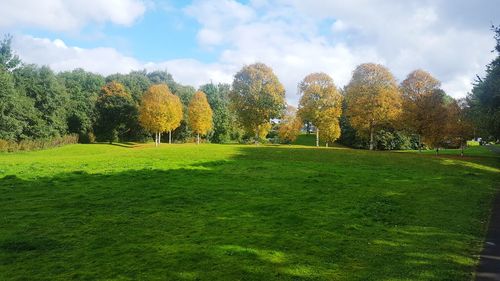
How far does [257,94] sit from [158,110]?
964 inches

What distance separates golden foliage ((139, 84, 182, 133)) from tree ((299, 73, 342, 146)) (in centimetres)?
2839

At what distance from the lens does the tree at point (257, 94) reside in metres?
65.6

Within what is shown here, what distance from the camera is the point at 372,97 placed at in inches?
2410

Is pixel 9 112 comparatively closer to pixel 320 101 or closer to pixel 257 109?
pixel 257 109

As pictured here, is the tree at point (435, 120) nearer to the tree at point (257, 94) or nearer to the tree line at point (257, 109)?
the tree line at point (257, 109)

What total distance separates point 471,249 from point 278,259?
261 inches

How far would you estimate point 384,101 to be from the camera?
59.9m

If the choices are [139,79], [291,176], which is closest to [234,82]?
[291,176]

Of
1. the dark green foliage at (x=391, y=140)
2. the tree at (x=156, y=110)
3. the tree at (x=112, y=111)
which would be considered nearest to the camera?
the tree at (x=156, y=110)

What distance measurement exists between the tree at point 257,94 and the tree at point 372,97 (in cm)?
1286

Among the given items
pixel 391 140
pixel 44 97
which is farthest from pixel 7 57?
pixel 391 140

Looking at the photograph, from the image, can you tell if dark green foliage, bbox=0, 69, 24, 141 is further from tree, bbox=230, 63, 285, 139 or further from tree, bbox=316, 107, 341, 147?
tree, bbox=316, 107, 341, 147

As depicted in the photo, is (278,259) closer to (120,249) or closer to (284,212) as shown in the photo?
(120,249)

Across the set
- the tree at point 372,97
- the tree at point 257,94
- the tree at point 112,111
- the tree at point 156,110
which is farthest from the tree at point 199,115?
the tree at point 372,97
